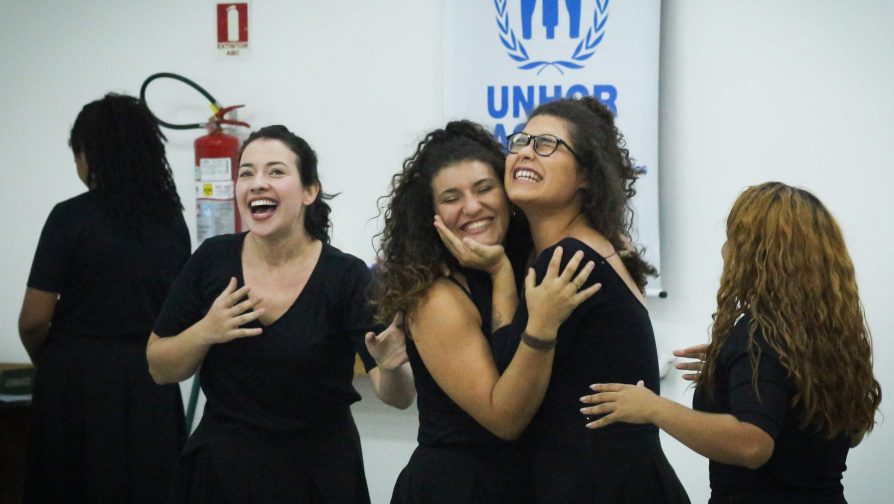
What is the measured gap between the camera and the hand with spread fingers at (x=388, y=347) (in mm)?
1985

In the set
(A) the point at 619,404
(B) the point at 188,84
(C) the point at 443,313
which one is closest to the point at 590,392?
(A) the point at 619,404

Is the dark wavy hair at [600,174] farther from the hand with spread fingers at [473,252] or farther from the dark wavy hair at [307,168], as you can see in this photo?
the dark wavy hair at [307,168]

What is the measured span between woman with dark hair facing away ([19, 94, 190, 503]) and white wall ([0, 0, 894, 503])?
86cm

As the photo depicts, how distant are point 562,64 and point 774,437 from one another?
74.0 inches

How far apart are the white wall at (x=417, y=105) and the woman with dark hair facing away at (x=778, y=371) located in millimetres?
1427

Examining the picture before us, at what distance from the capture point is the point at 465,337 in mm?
1693

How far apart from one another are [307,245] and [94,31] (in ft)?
7.02

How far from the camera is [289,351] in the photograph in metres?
2.05

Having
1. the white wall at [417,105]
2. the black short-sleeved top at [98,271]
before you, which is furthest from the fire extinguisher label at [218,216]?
the black short-sleeved top at [98,271]

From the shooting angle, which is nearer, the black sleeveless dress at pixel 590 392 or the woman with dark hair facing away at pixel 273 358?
the black sleeveless dress at pixel 590 392

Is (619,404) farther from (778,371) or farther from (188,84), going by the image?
(188,84)

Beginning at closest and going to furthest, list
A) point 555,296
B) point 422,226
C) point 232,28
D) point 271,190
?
point 555,296 → point 422,226 → point 271,190 → point 232,28

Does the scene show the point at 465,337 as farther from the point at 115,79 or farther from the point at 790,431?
the point at 115,79

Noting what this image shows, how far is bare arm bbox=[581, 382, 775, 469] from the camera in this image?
1.60 meters
